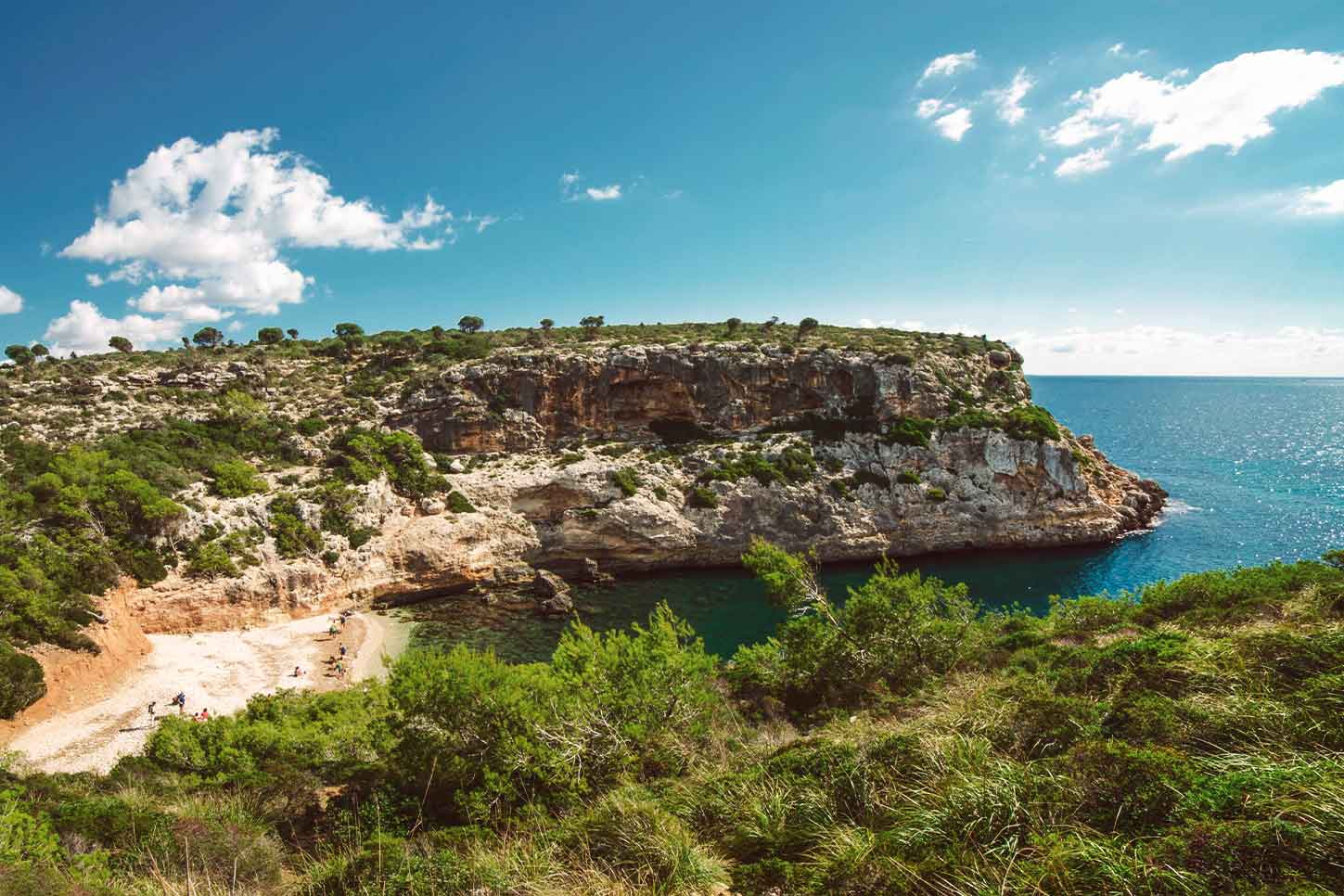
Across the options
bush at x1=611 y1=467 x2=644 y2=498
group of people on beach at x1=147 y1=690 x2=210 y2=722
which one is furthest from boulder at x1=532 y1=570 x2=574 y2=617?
group of people on beach at x1=147 y1=690 x2=210 y2=722

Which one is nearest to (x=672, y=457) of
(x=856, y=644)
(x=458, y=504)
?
(x=458, y=504)

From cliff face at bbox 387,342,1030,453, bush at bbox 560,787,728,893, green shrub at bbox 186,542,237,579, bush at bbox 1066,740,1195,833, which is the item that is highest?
cliff face at bbox 387,342,1030,453

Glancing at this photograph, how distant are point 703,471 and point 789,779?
34.5 metres

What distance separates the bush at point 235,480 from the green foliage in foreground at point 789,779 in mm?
20530

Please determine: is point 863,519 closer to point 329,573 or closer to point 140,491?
point 329,573

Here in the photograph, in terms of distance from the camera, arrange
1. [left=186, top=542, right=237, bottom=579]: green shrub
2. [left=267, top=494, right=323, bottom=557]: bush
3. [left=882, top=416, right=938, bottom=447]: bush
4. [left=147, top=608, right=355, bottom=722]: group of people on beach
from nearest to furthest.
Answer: [left=147, top=608, right=355, bottom=722]: group of people on beach
[left=186, top=542, right=237, bottom=579]: green shrub
[left=267, top=494, right=323, bottom=557]: bush
[left=882, top=416, right=938, bottom=447]: bush

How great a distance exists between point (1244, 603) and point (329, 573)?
122 feet

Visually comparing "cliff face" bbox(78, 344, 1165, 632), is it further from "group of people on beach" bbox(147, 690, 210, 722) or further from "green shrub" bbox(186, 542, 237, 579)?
"group of people on beach" bbox(147, 690, 210, 722)

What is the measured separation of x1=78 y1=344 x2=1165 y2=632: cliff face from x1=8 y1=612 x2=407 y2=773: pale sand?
4.00 metres

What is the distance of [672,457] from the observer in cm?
4300

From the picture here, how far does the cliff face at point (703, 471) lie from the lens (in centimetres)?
3662

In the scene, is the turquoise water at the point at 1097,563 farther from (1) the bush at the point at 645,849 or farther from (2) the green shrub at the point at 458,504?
(1) the bush at the point at 645,849

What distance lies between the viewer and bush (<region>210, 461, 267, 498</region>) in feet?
103

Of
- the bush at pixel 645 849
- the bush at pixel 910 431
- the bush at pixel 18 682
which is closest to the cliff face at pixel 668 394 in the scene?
the bush at pixel 910 431
